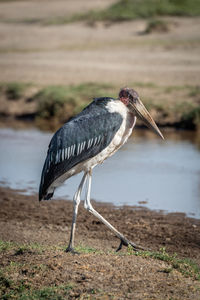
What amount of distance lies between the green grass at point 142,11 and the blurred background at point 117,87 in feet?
0.20

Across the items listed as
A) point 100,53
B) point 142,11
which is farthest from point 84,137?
point 142,11

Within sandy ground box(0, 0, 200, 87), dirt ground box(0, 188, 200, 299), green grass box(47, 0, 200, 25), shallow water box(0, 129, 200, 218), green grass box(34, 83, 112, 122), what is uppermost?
green grass box(47, 0, 200, 25)

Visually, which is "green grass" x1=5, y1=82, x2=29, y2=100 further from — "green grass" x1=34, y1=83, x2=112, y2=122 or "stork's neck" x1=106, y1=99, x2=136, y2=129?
"stork's neck" x1=106, y1=99, x2=136, y2=129

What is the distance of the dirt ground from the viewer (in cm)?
458

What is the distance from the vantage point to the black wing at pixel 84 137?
5.52 metres

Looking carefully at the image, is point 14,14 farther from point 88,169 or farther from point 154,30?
point 88,169

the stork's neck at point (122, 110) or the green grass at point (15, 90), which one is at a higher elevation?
the green grass at point (15, 90)

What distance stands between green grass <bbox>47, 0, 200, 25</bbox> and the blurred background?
0.06 metres

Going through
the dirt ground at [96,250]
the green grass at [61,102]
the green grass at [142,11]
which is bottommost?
the dirt ground at [96,250]

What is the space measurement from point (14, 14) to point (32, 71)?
73.9ft

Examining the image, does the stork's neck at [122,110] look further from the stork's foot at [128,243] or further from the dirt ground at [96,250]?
the dirt ground at [96,250]

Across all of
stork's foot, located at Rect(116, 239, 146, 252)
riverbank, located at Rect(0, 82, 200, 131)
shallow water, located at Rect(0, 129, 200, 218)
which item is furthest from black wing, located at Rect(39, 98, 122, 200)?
riverbank, located at Rect(0, 82, 200, 131)

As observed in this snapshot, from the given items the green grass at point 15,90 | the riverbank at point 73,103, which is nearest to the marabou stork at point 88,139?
the riverbank at point 73,103

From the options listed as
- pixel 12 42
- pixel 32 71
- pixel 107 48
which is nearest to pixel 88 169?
pixel 32 71
